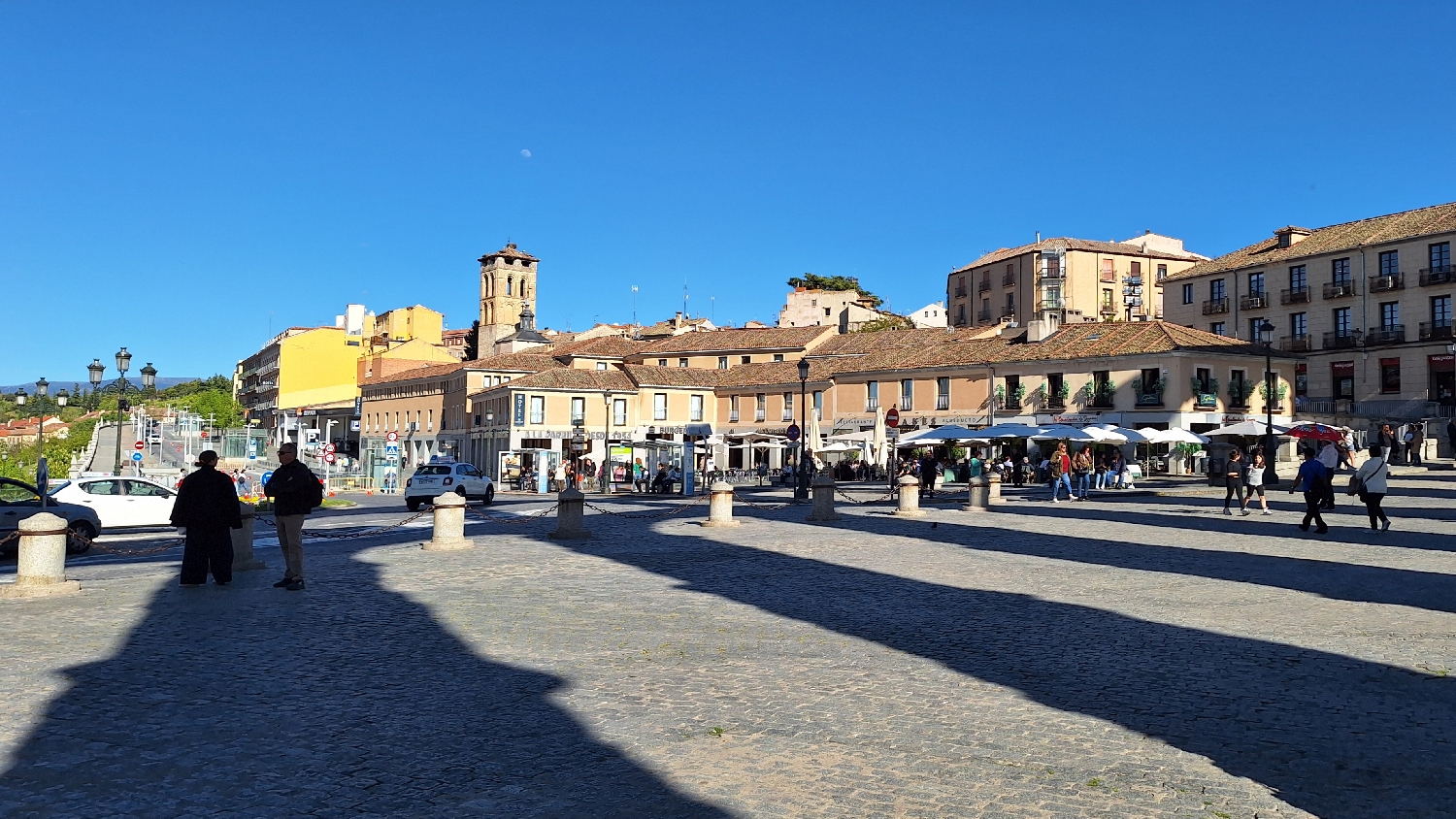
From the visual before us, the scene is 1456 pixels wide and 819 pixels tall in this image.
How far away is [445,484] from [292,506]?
2044cm

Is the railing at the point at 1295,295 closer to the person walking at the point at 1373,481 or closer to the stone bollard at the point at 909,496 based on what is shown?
the stone bollard at the point at 909,496

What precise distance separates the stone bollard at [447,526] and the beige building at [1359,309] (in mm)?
45955

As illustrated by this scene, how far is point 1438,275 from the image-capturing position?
5050 centimetres

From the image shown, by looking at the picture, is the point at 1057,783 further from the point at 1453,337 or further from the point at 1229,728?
the point at 1453,337

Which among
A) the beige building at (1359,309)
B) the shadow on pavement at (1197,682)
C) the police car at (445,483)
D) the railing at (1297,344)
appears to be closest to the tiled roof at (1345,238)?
the beige building at (1359,309)

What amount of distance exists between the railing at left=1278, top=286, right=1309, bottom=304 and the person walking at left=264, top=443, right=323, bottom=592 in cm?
5655

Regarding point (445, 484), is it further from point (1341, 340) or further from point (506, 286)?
point (506, 286)

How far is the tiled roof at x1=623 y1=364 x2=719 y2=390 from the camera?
60.9 meters

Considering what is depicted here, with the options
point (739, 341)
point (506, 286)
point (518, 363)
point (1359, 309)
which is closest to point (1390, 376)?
point (1359, 309)

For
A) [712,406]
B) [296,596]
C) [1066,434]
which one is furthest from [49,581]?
[712,406]

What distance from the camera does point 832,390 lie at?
5625cm

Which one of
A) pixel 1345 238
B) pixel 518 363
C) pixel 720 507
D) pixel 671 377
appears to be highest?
→ pixel 1345 238

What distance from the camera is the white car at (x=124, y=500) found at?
2281 centimetres

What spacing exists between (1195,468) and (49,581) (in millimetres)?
40580
